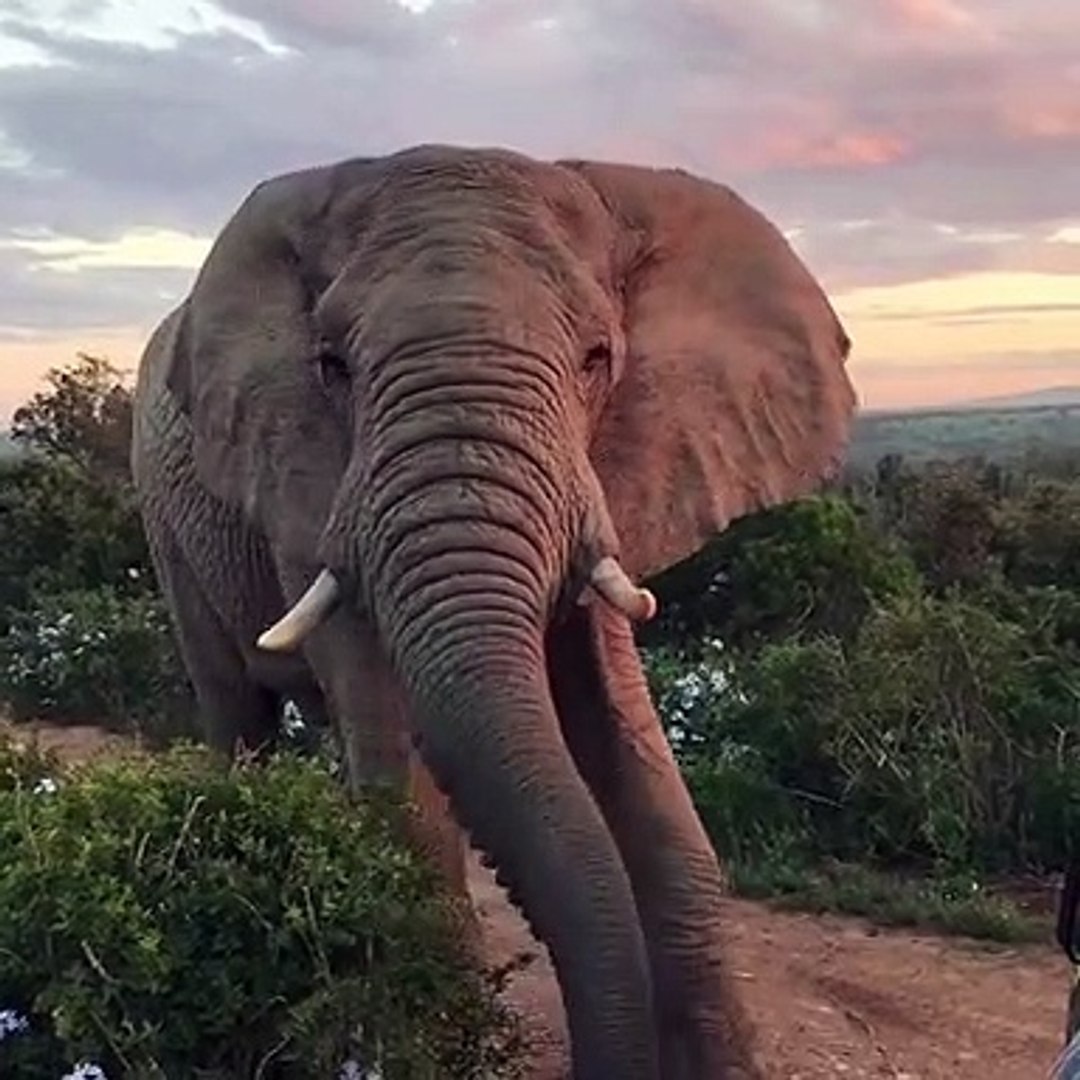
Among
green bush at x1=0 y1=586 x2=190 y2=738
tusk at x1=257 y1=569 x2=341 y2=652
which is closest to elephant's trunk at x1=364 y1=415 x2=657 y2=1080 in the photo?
tusk at x1=257 y1=569 x2=341 y2=652

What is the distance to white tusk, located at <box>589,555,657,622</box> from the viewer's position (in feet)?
16.3

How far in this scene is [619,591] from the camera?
4.97m

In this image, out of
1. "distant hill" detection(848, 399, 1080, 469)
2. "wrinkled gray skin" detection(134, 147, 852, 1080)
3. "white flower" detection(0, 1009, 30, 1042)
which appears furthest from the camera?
"distant hill" detection(848, 399, 1080, 469)

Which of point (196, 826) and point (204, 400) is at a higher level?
point (204, 400)

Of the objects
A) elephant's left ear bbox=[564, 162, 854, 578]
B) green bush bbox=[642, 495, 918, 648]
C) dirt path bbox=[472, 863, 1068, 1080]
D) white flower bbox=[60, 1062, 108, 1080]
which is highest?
elephant's left ear bbox=[564, 162, 854, 578]

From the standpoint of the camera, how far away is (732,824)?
8.81 meters

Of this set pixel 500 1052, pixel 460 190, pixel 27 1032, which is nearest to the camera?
pixel 27 1032

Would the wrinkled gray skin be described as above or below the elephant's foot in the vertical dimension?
above

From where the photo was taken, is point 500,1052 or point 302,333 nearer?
point 500,1052

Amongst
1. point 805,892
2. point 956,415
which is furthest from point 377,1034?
point 956,415

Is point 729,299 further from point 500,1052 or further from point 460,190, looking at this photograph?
point 500,1052

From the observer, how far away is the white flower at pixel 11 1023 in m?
4.05

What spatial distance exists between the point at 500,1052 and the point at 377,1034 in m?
0.38

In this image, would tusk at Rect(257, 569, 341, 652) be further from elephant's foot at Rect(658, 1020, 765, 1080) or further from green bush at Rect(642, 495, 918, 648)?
green bush at Rect(642, 495, 918, 648)
